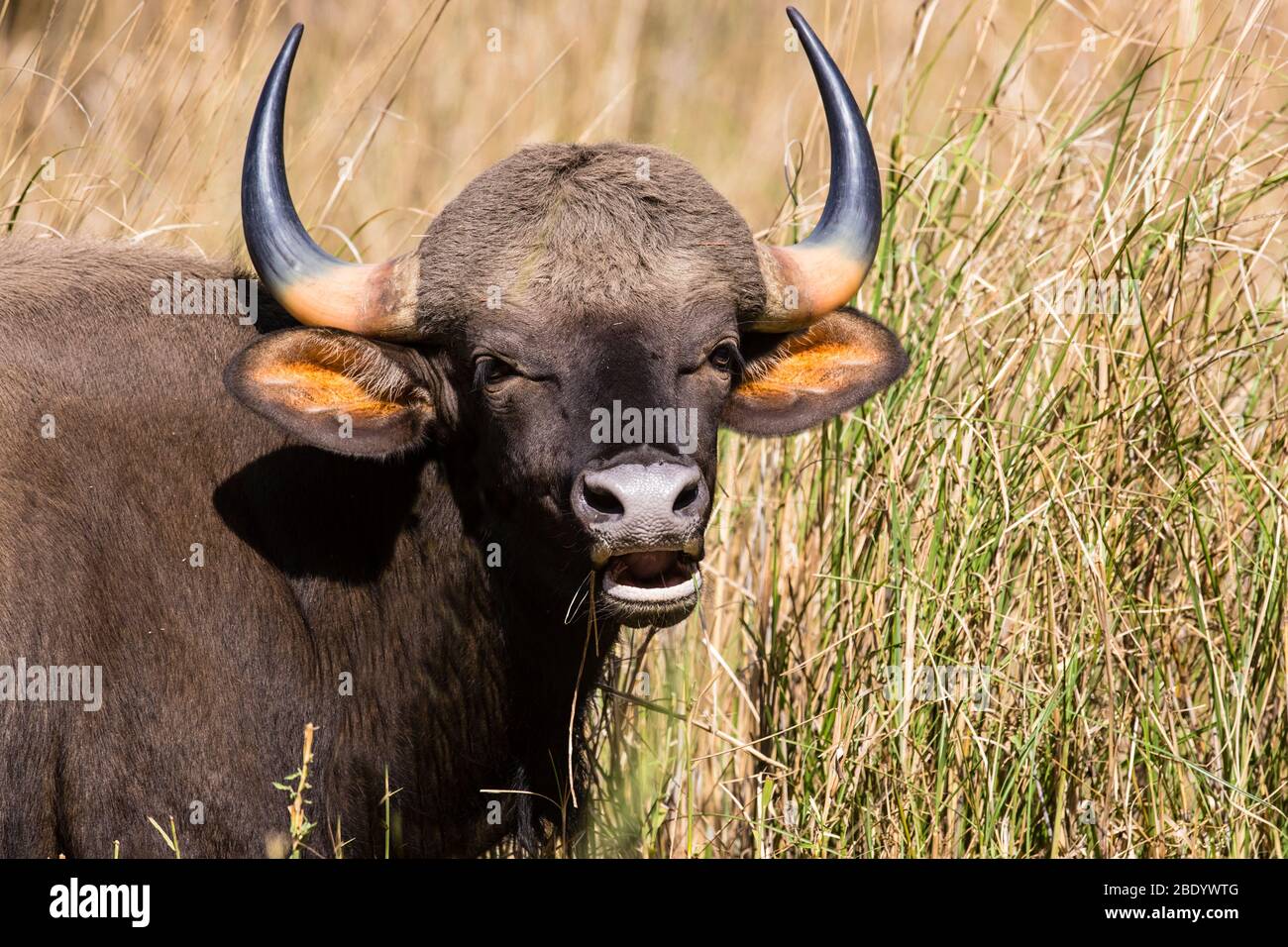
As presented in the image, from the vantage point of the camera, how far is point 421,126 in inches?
523

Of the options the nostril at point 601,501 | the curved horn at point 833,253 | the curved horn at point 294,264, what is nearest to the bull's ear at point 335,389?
the curved horn at point 294,264

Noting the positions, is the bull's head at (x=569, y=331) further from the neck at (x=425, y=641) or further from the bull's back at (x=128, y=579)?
the bull's back at (x=128, y=579)

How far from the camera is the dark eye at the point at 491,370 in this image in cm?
538

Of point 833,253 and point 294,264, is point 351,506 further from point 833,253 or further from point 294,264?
point 833,253

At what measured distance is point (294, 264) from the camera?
5438 millimetres

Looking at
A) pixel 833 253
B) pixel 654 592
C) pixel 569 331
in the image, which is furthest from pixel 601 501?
pixel 833 253

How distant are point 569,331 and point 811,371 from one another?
123 centimetres

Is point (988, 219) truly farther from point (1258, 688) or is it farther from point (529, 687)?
point (529, 687)

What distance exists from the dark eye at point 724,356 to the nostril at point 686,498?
0.83m

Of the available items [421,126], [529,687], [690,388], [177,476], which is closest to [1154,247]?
[690,388]

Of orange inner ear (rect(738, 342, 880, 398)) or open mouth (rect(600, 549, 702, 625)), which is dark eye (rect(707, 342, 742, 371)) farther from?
open mouth (rect(600, 549, 702, 625))

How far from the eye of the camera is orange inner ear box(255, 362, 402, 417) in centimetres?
536
